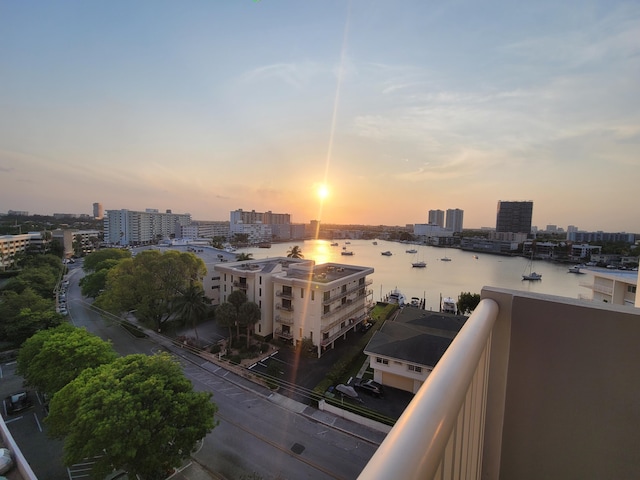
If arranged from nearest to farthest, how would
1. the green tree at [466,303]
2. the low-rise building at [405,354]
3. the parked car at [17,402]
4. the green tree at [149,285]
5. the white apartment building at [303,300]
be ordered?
the parked car at [17,402]
the low-rise building at [405,354]
the white apartment building at [303,300]
the green tree at [149,285]
the green tree at [466,303]

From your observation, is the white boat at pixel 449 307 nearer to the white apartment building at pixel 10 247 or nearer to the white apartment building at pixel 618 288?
the white apartment building at pixel 618 288

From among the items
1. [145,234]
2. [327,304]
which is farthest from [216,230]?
[327,304]

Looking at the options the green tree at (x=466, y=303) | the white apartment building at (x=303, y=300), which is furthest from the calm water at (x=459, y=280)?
the white apartment building at (x=303, y=300)

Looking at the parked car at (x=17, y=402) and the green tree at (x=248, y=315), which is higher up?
the green tree at (x=248, y=315)

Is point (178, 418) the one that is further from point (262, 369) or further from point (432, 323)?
point (432, 323)

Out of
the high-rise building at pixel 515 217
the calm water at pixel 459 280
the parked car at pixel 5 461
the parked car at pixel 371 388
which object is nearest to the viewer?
the parked car at pixel 5 461

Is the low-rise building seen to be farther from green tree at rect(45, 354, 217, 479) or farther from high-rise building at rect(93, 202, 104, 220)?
high-rise building at rect(93, 202, 104, 220)

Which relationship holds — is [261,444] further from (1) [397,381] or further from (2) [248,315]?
(2) [248,315]
